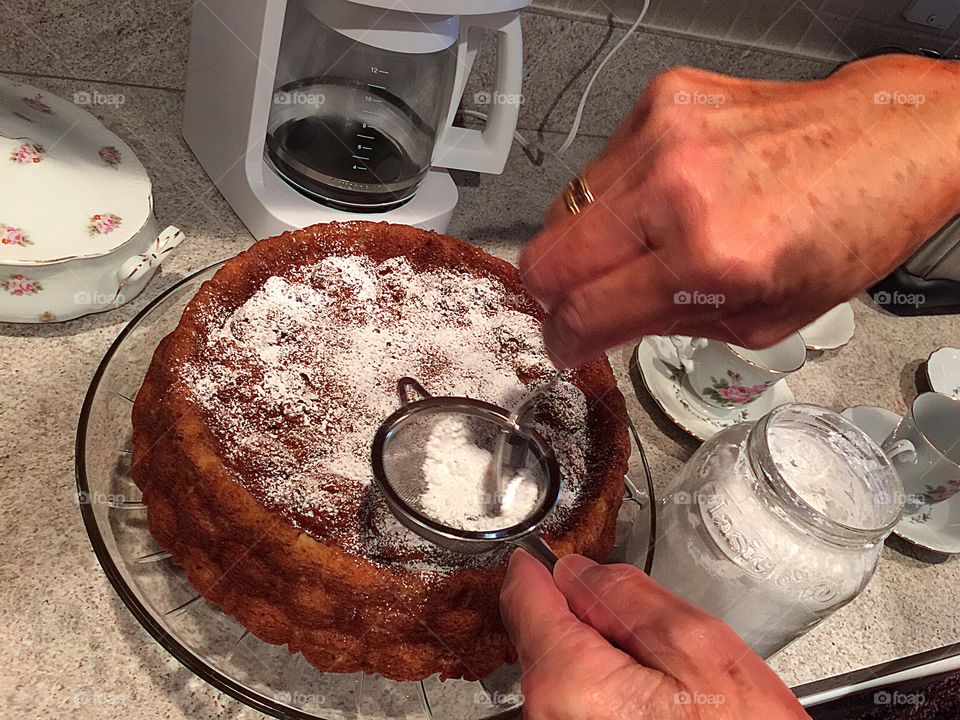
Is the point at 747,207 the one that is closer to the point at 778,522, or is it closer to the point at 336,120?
the point at 778,522

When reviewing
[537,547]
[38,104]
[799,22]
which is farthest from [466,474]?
[799,22]

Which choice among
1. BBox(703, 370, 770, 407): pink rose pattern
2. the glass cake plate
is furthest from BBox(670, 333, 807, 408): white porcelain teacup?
the glass cake plate

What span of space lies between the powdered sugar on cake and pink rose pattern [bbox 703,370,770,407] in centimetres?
26

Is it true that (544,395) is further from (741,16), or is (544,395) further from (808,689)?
(741,16)

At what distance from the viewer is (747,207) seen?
0.50 m

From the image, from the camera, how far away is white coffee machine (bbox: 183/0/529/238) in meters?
0.92

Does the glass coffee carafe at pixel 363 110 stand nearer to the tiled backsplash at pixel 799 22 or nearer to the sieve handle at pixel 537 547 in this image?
the tiled backsplash at pixel 799 22

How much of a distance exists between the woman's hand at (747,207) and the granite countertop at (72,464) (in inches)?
18.2

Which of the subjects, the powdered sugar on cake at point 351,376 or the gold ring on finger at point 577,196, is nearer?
the gold ring on finger at point 577,196

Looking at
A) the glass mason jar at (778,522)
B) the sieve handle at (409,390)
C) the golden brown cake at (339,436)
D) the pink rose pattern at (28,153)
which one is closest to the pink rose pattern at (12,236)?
the pink rose pattern at (28,153)

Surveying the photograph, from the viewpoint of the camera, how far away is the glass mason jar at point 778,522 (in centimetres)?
70

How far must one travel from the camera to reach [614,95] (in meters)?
1.26

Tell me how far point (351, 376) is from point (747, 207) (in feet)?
1.29

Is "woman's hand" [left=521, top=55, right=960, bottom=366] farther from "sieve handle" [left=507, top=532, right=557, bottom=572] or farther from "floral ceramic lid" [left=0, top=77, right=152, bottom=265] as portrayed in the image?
"floral ceramic lid" [left=0, top=77, right=152, bottom=265]
